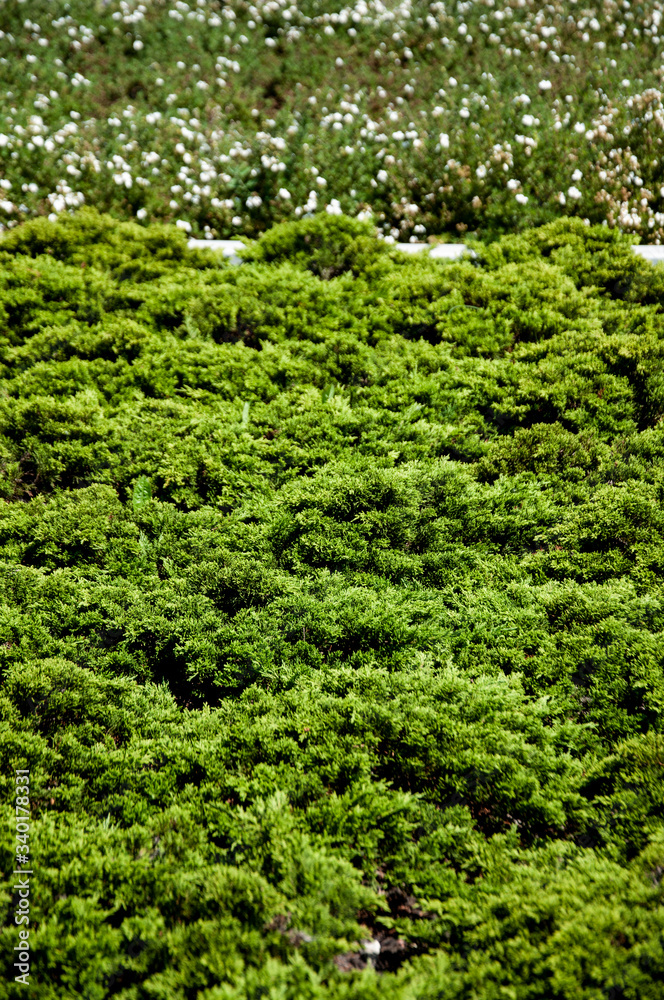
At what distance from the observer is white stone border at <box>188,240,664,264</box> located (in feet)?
19.8

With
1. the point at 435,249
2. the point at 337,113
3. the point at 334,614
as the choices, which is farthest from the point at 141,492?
→ the point at 337,113

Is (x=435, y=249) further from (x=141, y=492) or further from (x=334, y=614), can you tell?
(x=334, y=614)

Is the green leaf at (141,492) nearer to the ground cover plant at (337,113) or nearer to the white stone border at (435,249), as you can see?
the white stone border at (435,249)

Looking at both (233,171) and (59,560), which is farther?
(233,171)

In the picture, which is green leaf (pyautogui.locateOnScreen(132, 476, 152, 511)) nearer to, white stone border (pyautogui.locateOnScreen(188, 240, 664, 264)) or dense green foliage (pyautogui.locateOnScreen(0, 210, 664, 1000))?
dense green foliage (pyautogui.locateOnScreen(0, 210, 664, 1000))

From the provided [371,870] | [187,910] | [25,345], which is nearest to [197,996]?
[187,910]

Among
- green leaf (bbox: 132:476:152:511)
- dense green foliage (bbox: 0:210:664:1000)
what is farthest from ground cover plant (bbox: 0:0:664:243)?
green leaf (bbox: 132:476:152:511)

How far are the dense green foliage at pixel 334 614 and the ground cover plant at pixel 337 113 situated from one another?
1428mm

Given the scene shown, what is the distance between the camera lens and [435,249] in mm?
6410

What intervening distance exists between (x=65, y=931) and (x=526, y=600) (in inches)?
106

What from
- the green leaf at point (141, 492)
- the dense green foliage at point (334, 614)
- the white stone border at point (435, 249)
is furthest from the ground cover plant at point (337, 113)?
the green leaf at point (141, 492)

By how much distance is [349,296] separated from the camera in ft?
19.0

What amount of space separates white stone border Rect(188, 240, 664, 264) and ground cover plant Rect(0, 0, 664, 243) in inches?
23.4

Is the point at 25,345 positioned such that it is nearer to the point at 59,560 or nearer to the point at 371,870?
the point at 59,560
